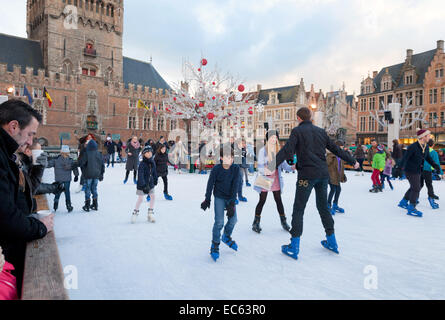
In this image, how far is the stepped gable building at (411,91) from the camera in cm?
2919

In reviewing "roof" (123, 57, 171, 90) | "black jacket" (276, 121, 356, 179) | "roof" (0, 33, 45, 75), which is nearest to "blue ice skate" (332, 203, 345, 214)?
"black jacket" (276, 121, 356, 179)

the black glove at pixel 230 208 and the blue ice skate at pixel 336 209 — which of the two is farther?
the blue ice skate at pixel 336 209

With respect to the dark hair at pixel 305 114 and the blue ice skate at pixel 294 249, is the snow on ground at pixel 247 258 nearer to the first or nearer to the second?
the blue ice skate at pixel 294 249

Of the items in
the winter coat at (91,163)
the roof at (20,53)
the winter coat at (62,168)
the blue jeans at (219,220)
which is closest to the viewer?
the blue jeans at (219,220)

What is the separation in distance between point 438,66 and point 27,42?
45416 mm

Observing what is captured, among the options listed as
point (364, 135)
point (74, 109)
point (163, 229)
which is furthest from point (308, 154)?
point (364, 135)

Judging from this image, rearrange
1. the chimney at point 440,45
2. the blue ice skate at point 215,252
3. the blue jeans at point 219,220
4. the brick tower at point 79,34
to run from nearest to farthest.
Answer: the blue ice skate at point 215,252
the blue jeans at point 219,220
the chimney at point 440,45
the brick tower at point 79,34

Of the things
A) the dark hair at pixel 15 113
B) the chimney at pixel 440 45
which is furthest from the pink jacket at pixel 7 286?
the chimney at pixel 440 45

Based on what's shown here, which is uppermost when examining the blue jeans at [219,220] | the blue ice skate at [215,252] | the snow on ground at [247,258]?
the blue jeans at [219,220]

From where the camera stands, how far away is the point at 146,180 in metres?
5.48

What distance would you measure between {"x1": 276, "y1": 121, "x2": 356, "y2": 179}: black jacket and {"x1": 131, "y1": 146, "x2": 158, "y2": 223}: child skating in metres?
2.81

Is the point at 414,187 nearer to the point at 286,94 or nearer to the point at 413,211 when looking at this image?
the point at 413,211

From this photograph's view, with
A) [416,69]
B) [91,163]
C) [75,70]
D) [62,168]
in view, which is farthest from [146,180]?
[416,69]

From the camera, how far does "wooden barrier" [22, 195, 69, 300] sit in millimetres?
1502
